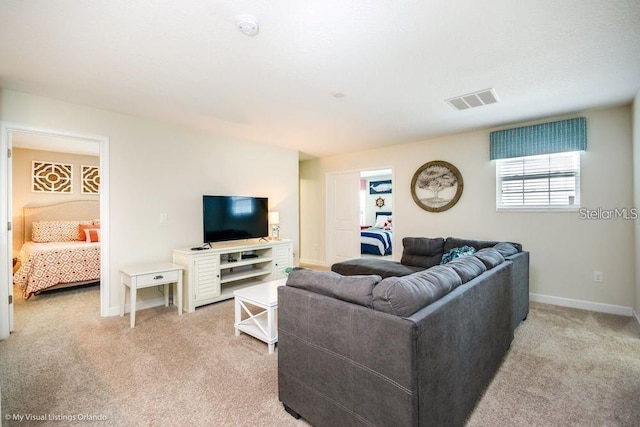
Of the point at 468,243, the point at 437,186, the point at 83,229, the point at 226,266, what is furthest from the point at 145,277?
the point at 437,186

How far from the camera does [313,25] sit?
1838 millimetres

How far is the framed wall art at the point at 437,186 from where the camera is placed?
4.53 meters

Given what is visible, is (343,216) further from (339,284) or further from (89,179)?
(89,179)

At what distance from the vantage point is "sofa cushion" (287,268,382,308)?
1429mm

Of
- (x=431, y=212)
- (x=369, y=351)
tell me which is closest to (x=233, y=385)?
(x=369, y=351)

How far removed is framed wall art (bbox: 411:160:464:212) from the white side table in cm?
370

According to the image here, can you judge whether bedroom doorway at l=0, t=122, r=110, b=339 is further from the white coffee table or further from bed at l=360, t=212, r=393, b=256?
bed at l=360, t=212, r=393, b=256

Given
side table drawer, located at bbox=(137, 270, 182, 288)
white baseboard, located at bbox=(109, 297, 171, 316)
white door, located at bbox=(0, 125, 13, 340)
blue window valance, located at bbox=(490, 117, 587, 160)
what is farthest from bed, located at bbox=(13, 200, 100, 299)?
blue window valance, located at bbox=(490, 117, 587, 160)

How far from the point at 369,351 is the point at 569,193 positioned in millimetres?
3805

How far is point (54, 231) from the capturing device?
5113mm

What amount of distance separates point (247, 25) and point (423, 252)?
3.41m

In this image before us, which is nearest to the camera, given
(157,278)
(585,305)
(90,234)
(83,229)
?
(157,278)

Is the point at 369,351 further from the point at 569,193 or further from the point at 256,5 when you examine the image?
the point at 569,193

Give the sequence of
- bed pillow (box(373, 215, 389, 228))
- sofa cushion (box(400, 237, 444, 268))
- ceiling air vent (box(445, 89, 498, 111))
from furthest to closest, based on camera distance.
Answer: bed pillow (box(373, 215, 389, 228)), sofa cushion (box(400, 237, 444, 268)), ceiling air vent (box(445, 89, 498, 111))
